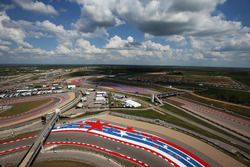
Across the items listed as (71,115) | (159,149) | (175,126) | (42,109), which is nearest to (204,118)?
(175,126)

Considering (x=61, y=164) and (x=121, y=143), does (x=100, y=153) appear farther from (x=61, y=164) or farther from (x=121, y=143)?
(x=61, y=164)

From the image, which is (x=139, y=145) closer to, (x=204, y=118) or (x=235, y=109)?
(x=204, y=118)

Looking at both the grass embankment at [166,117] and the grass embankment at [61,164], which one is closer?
the grass embankment at [61,164]

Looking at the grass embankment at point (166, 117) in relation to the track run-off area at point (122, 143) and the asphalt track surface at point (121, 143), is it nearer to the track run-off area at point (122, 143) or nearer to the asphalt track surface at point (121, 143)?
the track run-off area at point (122, 143)

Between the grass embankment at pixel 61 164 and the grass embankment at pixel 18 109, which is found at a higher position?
the grass embankment at pixel 61 164

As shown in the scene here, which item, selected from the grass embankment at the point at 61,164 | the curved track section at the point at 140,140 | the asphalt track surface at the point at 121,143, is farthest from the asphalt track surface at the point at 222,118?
the grass embankment at the point at 61,164

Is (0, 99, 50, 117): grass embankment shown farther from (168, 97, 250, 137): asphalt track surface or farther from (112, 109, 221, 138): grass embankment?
(168, 97, 250, 137): asphalt track surface

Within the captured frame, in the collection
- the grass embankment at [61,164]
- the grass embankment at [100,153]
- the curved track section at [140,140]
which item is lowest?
the grass embankment at [61,164]
